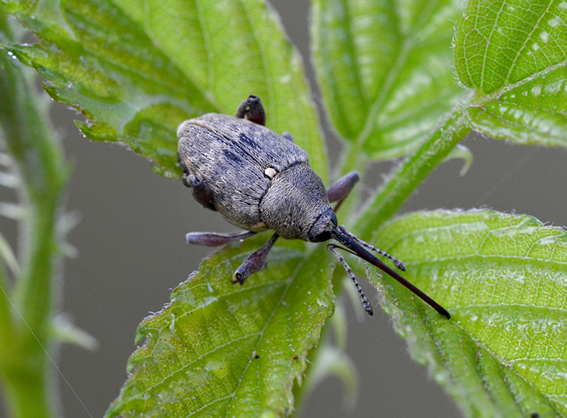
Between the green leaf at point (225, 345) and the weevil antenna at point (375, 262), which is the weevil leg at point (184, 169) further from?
the weevil antenna at point (375, 262)

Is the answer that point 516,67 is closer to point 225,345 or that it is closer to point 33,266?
point 225,345

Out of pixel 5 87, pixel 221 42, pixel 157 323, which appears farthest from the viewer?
pixel 221 42

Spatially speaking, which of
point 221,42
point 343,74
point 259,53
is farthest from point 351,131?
point 221,42

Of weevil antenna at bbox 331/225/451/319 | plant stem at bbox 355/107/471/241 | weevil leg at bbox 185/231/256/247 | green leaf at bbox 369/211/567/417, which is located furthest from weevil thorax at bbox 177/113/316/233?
green leaf at bbox 369/211/567/417

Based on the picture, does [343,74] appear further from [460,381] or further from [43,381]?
[43,381]

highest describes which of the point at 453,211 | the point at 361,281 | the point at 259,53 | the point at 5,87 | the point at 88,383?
the point at 5,87

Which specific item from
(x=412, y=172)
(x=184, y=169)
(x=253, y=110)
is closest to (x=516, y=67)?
(x=412, y=172)
